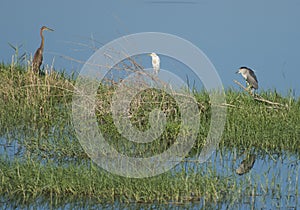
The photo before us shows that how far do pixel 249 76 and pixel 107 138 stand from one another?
232 cm

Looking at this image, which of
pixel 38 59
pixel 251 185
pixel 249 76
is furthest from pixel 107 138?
pixel 38 59

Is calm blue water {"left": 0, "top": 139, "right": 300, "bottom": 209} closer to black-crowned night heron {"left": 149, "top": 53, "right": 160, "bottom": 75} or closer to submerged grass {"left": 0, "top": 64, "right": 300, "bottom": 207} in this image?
submerged grass {"left": 0, "top": 64, "right": 300, "bottom": 207}

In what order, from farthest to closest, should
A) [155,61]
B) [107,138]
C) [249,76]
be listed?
[155,61], [249,76], [107,138]

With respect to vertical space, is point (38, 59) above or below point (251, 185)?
above

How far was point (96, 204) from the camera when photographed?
5.81 metres

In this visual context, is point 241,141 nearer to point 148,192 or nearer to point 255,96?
point 255,96

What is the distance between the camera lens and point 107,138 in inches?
325

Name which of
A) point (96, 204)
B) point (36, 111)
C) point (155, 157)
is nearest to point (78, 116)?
point (36, 111)

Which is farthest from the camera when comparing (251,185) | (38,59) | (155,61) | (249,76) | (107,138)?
(38,59)

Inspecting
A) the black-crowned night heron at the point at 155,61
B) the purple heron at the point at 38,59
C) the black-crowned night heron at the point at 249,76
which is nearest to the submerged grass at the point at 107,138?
the black-crowned night heron at the point at 249,76

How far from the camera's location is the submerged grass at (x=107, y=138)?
19.6ft

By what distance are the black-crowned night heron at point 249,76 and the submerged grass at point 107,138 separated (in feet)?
0.65

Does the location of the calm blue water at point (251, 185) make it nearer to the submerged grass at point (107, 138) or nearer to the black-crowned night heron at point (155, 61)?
the submerged grass at point (107, 138)

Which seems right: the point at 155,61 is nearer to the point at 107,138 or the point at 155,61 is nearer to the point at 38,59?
the point at 38,59
